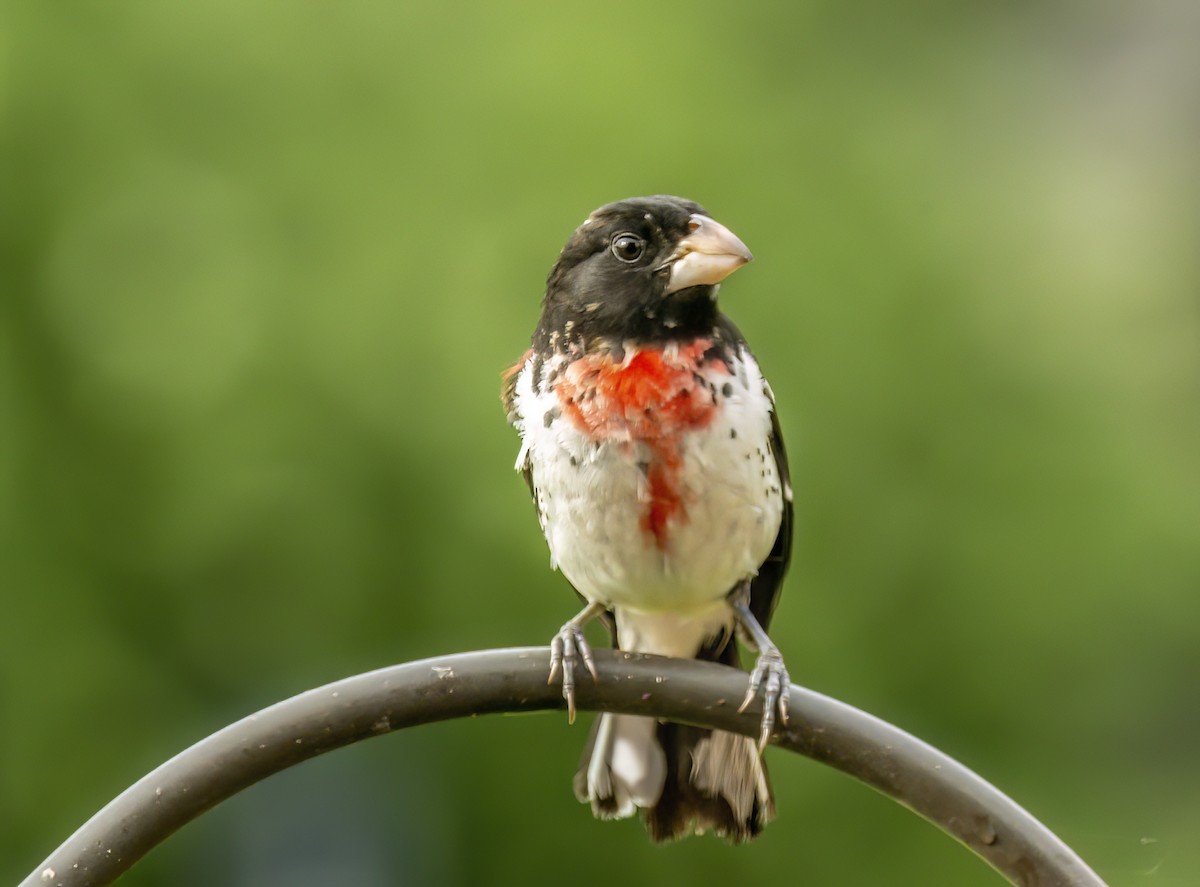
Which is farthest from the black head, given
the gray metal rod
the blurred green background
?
the blurred green background

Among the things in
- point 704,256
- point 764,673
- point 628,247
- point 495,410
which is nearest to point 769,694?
point 764,673

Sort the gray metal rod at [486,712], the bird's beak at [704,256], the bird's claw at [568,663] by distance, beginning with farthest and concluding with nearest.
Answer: the bird's beak at [704,256] → the bird's claw at [568,663] → the gray metal rod at [486,712]

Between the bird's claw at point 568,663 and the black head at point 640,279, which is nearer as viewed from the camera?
the bird's claw at point 568,663

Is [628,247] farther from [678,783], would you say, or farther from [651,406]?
[678,783]

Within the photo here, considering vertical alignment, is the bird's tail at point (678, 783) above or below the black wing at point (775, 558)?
below

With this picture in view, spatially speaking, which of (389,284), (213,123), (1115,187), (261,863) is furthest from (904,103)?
(261,863)

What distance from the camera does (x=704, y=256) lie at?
2.70 m

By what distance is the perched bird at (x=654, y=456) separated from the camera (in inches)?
106

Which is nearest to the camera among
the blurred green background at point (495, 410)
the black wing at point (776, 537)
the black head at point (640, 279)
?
the black head at point (640, 279)

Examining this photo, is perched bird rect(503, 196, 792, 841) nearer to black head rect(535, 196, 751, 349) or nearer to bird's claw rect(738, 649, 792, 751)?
black head rect(535, 196, 751, 349)

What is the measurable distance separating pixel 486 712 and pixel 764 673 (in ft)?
1.96

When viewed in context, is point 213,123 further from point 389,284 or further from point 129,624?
point 129,624

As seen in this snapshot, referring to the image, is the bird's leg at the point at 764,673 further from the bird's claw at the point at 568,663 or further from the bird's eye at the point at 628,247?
the bird's eye at the point at 628,247

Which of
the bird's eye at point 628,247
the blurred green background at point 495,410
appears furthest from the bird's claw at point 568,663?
the blurred green background at point 495,410
